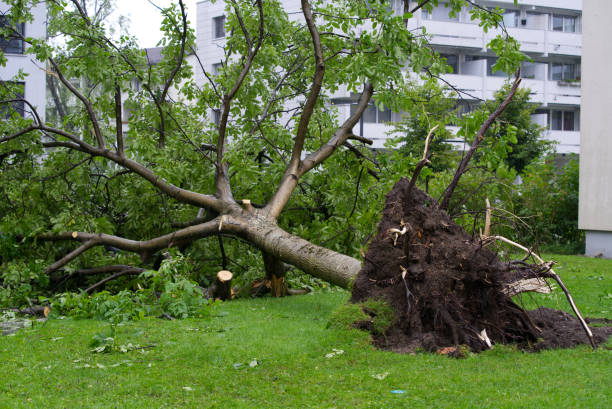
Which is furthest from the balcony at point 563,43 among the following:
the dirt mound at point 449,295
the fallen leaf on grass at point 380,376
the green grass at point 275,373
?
the fallen leaf on grass at point 380,376

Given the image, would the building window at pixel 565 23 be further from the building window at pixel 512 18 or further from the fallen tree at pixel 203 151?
the fallen tree at pixel 203 151

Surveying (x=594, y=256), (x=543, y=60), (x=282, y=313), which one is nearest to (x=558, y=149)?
(x=543, y=60)

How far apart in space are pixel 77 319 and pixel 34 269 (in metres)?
1.95

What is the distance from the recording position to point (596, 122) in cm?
1532

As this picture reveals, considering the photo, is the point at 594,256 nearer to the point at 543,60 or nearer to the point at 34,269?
the point at 34,269

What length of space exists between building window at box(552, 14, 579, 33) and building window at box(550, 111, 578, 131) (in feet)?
16.5

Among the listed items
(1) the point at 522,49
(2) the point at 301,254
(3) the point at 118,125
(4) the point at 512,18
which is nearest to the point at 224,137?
(3) the point at 118,125

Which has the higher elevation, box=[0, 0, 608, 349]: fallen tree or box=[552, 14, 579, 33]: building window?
box=[552, 14, 579, 33]: building window

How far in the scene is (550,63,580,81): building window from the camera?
3903 centimetres

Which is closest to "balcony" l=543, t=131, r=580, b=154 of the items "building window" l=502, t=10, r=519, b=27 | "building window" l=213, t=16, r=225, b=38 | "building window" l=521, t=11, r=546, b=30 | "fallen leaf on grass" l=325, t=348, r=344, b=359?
"building window" l=521, t=11, r=546, b=30

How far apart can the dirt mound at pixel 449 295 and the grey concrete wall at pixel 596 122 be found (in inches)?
419

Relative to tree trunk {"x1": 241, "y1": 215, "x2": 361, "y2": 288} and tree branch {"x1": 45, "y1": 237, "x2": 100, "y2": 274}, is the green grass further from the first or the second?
tree branch {"x1": 45, "y1": 237, "x2": 100, "y2": 274}

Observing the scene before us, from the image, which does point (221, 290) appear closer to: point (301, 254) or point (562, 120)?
point (301, 254)

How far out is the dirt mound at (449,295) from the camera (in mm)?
5234
